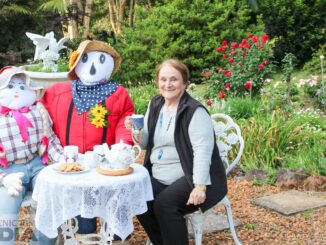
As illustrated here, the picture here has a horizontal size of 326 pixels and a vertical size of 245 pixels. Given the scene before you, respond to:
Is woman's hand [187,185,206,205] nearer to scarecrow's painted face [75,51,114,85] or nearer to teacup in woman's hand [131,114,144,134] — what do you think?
teacup in woman's hand [131,114,144,134]

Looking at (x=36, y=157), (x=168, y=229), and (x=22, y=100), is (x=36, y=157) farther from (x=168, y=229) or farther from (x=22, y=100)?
(x=168, y=229)

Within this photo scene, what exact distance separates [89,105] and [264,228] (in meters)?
1.72

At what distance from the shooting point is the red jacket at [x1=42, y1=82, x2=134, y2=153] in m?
3.55

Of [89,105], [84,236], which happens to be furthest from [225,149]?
[84,236]

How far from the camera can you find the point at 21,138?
346cm

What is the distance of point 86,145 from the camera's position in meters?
3.56

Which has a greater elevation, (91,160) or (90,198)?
(91,160)

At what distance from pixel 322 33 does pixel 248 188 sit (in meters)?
8.32

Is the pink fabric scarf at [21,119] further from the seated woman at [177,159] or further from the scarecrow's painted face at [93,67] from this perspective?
the seated woman at [177,159]

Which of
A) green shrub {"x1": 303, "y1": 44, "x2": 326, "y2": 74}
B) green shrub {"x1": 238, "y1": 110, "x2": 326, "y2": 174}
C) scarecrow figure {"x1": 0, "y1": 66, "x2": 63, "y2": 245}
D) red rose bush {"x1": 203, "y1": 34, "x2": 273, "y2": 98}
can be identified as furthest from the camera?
green shrub {"x1": 303, "y1": 44, "x2": 326, "y2": 74}

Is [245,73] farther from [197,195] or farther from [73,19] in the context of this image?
[73,19]

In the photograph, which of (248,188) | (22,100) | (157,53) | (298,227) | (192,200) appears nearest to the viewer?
(192,200)

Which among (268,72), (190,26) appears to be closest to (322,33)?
(190,26)

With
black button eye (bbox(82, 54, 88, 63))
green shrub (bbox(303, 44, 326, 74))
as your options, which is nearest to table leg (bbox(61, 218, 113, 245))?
black button eye (bbox(82, 54, 88, 63))
